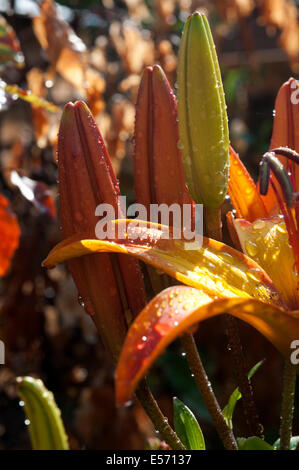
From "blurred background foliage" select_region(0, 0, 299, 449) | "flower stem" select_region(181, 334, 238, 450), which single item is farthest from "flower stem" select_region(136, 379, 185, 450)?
"blurred background foliage" select_region(0, 0, 299, 449)

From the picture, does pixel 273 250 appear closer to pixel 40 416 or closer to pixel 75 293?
pixel 40 416

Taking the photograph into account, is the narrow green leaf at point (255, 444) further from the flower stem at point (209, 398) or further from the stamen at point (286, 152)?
the stamen at point (286, 152)

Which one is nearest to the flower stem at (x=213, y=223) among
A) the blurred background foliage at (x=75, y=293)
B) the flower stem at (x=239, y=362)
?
the flower stem at (x=239, y=362)

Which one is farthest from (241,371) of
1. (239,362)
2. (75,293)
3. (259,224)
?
(75,293)

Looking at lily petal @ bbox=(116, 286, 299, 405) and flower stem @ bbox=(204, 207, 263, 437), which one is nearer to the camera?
lily petal @ bbox=(116, 286, 299, 405)

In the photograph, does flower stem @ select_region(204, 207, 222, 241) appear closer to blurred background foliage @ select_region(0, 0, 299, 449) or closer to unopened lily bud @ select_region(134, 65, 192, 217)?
unopened lily bud @ select_region(134, 65, 192, 217)

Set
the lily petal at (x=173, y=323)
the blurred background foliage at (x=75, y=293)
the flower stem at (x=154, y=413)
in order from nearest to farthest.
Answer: the lily petal at (x=173, y=323) < the flower stem at (x=154, y=413) < the blurred background foliage at (x=75, y=293)
